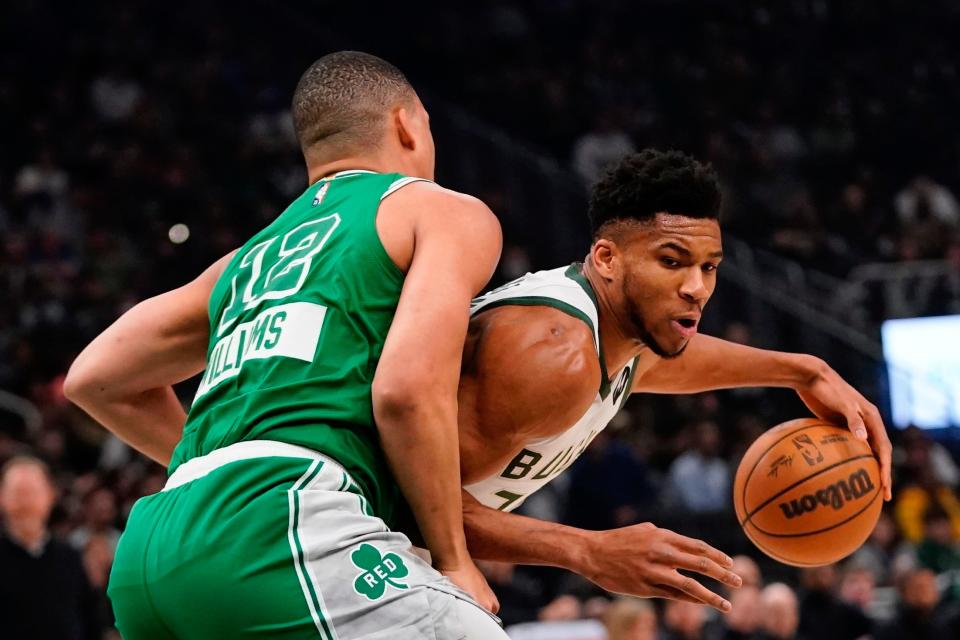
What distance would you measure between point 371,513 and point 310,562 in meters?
0.18

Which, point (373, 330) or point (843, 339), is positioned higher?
point (373, 330)

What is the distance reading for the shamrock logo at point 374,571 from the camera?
2471 mm

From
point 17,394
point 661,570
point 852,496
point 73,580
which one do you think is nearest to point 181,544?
point 661,570

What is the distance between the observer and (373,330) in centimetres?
268

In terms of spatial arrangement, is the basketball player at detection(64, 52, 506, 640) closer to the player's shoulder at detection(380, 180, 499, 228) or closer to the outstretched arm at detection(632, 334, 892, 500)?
the player's shoulder at detection(380, 180, 499, 228)

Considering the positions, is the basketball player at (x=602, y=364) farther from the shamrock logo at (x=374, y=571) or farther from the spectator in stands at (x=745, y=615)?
the spectator in stands at (x=745, y=615)

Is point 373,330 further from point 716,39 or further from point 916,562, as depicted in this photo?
point 716,39

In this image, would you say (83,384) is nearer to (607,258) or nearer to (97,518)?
(607,258)

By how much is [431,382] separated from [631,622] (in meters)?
5.07

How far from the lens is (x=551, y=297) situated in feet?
10.1

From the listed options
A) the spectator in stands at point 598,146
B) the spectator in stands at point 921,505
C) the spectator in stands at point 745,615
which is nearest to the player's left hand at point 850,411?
the spectator in stands at point 745,615

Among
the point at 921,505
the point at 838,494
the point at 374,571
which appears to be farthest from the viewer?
the point at 921,505

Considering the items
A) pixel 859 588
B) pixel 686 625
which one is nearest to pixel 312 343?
pixel 686 625

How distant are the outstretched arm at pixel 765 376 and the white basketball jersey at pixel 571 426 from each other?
40 centimetres
